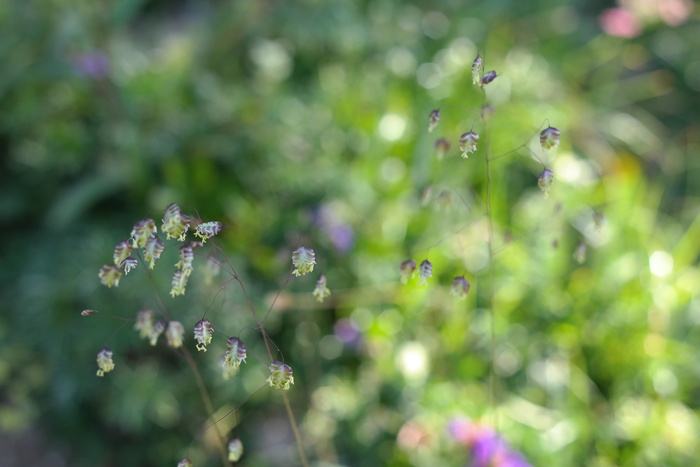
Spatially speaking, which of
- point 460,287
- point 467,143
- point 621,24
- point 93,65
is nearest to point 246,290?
point 93,65

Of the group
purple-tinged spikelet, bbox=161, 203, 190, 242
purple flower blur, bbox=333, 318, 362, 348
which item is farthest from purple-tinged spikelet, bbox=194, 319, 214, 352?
purple flower blur, bbox=333, 318, 362, 348

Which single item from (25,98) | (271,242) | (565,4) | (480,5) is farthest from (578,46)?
(25,98)

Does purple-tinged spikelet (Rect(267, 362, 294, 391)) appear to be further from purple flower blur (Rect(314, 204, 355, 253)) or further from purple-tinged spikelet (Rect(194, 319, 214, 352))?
purple flower blur (Rect(314, 204, 355, 253))

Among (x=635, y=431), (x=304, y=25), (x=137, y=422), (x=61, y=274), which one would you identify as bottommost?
(x=635, y=431)

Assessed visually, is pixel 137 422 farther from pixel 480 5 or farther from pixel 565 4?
pixel 565 4

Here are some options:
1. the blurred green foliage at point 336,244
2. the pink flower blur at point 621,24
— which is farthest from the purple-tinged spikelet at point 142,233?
the pink flower blur at point 621,24

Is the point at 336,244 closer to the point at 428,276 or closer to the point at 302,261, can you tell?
the point at 428,276
